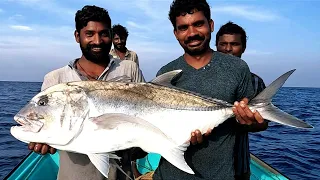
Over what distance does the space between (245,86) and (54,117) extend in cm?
163

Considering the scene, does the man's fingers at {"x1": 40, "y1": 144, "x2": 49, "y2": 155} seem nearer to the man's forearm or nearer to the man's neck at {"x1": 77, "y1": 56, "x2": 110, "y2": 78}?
the man's neck at {"x1": 77, "y1": 56, "x2": 110, "y2": 78}

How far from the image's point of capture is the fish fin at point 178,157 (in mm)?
2730

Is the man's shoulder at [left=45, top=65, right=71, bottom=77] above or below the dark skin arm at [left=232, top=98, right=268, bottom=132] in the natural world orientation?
above

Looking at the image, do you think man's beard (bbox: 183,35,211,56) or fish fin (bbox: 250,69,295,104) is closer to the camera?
fish fin (bbox: 250,69,295,104)

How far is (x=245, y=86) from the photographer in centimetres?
297

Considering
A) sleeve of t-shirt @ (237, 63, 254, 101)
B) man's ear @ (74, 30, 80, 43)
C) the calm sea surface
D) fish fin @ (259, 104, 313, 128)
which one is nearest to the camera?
fish fin @ (259, 104, 313, 128)

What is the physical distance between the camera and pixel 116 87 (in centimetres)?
290

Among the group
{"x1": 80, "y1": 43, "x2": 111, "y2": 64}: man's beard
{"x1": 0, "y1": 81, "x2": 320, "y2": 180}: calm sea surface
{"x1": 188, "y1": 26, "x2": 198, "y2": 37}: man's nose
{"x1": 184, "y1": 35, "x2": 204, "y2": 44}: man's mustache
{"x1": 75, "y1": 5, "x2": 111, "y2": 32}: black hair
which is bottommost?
{"x1": 0, "y1": 81, "x2": 320, "y2": 180}: calm sea surface

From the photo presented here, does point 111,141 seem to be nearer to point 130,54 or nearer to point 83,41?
point 83,41

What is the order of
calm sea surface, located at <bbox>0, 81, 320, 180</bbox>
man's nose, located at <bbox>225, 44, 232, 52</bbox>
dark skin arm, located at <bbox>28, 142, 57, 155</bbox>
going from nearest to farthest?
1. dark skin arm, located at <bbox>28, 142, 57, 155</bbox>
2. man's nose, located at <bbox>225, 44, 232, 52</bbox>
3. calm sea surface, located at <bbox>0, 81, 320, 180</bbox>

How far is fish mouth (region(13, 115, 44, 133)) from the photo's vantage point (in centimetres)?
274

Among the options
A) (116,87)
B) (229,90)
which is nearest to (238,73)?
(229,90)

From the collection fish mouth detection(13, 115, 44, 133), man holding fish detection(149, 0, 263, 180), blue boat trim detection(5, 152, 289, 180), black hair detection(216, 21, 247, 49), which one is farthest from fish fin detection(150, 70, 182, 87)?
blue boat trim detection(5, 152, 289, 180)

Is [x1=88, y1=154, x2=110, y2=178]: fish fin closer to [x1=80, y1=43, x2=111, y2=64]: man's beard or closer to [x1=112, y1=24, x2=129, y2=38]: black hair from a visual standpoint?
[x1=80, y1=43, x2=111, y2=64]: man's beard
